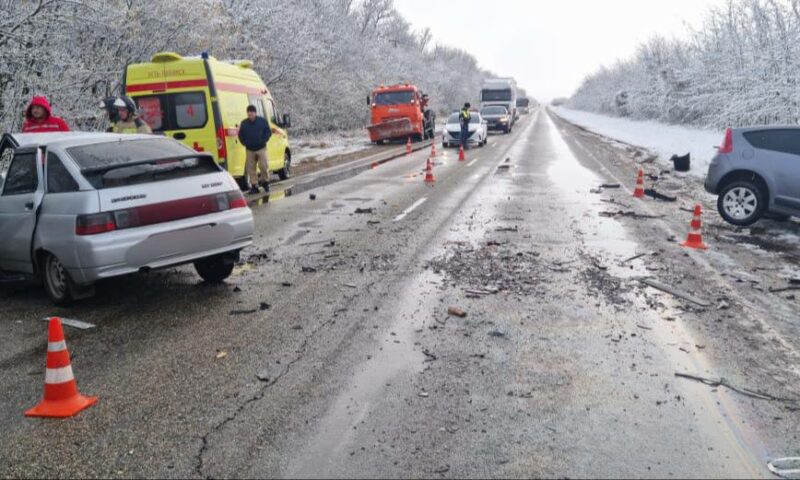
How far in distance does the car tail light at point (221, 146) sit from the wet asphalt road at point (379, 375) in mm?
5178

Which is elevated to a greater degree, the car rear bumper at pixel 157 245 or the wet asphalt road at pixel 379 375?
the car rear bumper at pixel 157 245

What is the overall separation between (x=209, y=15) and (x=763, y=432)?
2429cm

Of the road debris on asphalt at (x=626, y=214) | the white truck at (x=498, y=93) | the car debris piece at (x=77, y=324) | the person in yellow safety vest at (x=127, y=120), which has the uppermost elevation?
the white truck at (x=498, y=93)

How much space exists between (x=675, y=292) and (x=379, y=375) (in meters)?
3.48

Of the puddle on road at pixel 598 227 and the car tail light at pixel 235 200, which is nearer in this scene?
the car tail light at pixel 235 200

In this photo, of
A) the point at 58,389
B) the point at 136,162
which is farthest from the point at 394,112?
the point at 58,389

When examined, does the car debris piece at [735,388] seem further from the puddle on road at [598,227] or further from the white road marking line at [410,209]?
the white road marking line at [410,209]

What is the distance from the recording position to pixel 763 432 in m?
3.28

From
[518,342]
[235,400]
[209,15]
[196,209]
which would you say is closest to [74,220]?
[196,209]

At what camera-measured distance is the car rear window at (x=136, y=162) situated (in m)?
5.22

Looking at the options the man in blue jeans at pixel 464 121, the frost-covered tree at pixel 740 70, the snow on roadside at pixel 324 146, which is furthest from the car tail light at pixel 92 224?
the frost-covered tree at pixel 740 70

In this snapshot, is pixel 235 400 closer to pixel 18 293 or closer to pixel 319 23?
pixel 18 293

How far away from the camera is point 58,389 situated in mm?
3584

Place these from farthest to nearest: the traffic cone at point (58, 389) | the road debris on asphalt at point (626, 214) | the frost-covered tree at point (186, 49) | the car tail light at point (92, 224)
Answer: the frost-covered tree at point (186, 49), the road debris on asphalt at point (626, 214), the car tail light at point (92, 224), the traffic cone at point (58, 389)
